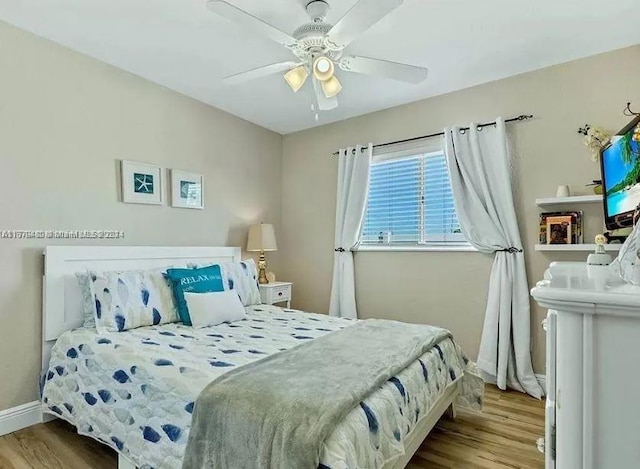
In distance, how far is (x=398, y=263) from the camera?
3.62 metres

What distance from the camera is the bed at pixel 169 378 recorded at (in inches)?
60.2

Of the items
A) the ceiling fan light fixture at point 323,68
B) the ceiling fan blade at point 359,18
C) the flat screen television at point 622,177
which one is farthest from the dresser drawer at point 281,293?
A: the flat screen television at point 622,177

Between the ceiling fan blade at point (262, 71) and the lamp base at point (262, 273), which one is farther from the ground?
the ceiling fan blade at point (262, 71)

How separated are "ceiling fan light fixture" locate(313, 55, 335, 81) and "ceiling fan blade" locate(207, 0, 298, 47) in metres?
0.16

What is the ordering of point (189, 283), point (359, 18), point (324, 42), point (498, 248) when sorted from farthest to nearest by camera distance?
point (498, 248), point (189, 283), point (324, 42), point (359, 18)

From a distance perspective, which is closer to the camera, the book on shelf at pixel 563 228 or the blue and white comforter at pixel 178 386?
the blue and white comforter at pixel 178 386

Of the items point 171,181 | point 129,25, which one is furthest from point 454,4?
point 171,181

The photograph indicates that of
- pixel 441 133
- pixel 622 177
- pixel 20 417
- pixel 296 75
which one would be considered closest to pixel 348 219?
pixel 441 133

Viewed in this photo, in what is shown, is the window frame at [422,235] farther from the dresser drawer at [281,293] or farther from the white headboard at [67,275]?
the white headboard at [67,275]

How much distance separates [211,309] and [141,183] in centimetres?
125

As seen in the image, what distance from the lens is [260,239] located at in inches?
150

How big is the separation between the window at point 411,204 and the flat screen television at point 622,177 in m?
1.29

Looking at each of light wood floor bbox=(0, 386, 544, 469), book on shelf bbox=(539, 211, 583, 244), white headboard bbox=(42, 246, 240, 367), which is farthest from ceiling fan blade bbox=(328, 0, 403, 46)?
light wood floor bbox=(0, 386, 544, 469)

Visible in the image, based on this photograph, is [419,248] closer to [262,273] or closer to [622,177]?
[262,273]
